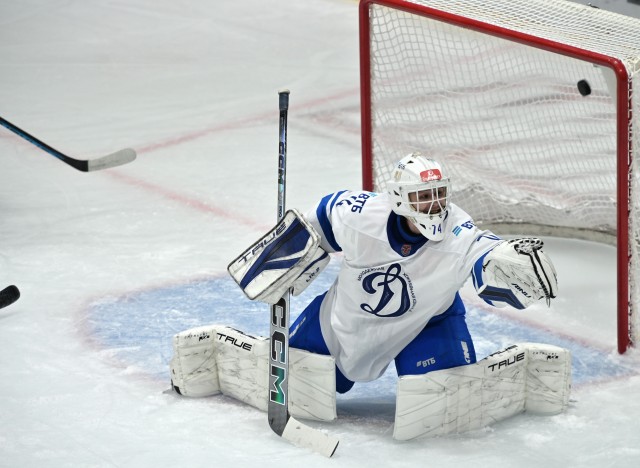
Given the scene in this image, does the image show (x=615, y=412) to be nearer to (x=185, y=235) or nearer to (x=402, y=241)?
(x=402, y=241)

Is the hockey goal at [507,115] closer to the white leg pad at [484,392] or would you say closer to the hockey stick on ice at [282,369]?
the white leg pad at [484,392]

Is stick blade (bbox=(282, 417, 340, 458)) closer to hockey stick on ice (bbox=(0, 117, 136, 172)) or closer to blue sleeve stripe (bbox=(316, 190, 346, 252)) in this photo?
blue sleeve stripe (bbox=(316, 190, 346, 252))

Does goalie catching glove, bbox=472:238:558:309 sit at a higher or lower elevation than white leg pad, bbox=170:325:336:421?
higher

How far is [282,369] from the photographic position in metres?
3.33

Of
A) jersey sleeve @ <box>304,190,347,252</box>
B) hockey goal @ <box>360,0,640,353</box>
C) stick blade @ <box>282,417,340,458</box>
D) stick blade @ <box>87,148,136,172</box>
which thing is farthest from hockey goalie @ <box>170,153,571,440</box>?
stick blade @ <box>87,148,136,172</box>

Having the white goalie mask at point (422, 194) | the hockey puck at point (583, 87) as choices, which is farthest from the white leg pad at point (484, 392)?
the hockey puck at point (583, 87)

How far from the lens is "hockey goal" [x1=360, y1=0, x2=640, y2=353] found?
413cm

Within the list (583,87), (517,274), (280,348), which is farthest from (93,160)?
(517,274)

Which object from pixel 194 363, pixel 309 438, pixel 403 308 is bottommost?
pixel 309 438

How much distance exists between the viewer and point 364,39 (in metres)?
4.65

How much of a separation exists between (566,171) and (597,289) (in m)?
0.72

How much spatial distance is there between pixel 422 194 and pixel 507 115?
2.38 m

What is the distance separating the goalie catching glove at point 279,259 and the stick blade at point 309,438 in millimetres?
332

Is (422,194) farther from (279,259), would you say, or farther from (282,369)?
(282,369)
